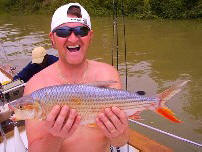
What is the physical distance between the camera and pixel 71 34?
9.84 feet

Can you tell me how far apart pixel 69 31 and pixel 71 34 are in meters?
0.04

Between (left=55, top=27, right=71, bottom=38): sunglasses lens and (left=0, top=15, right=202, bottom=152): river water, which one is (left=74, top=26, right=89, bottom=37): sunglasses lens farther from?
(left=0, top=15, right=202, bottom=152): river water

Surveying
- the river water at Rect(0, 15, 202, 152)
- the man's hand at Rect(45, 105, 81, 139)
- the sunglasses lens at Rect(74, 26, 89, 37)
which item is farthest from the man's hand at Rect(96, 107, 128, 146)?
the river water at Rect(0, 15, 202, 152)

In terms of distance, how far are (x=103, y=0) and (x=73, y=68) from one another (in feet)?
100

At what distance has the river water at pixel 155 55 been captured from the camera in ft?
30.1

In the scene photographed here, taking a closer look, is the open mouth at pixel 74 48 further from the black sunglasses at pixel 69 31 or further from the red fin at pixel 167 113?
the red fin at pixel 167 113

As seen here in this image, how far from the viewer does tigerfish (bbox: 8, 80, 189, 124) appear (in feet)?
8.37

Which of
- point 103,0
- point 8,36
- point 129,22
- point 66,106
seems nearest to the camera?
point 66,106

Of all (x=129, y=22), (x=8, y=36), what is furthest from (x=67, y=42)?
(x=129, y=22)

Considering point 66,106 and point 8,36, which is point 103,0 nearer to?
point 8,36

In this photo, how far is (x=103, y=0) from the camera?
108 feet

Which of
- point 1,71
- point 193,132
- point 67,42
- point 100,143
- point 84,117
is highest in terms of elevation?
point 67,42

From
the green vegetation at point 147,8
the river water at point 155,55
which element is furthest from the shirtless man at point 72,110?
the green vegetation at point 147,8

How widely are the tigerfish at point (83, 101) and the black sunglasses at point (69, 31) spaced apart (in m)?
0.62
